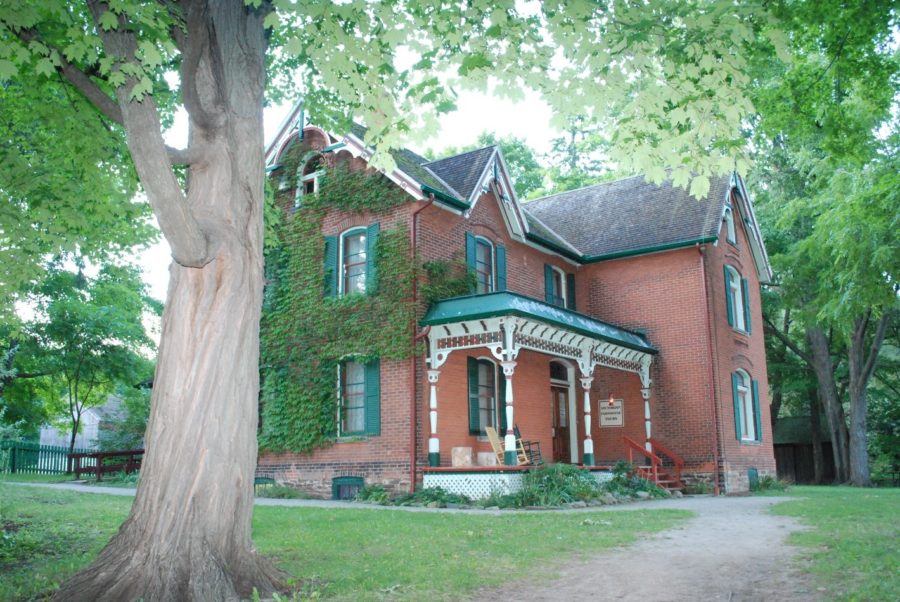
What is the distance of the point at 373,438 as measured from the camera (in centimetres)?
1731

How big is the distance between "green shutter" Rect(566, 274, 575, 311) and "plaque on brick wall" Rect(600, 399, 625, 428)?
2.92 meters

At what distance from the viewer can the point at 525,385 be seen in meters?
20.0

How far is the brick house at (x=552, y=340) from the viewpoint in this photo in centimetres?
1692

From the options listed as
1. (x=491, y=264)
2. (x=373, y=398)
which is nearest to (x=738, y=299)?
(x=491, y=264)

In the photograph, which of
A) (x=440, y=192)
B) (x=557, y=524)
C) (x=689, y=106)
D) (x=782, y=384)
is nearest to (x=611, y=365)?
(x=440, y=192)

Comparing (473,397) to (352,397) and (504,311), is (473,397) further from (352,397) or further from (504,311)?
(504,311)

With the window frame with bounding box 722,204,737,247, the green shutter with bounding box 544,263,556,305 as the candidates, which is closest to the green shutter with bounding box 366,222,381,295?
the green shutter with bounding box 544,263,556,305

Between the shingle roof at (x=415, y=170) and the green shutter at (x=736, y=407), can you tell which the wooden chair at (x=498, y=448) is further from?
the green shutter at (x=736, y=407)

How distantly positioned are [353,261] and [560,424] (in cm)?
751

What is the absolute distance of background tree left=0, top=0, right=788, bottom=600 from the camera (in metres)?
6.14

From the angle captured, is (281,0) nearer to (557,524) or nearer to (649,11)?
(649,11)

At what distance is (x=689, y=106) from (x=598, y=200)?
18.3 m

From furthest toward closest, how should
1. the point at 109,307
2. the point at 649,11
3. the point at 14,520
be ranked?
1. the point at 109,307
2. the point at 14,520
3. the point at 649,11

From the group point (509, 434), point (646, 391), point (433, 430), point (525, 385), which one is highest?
point (525, 385)
